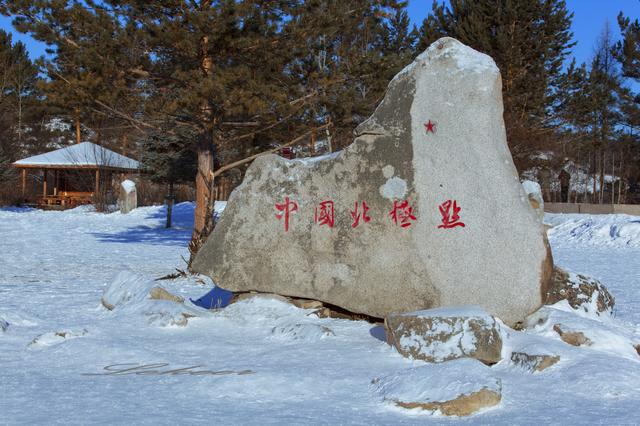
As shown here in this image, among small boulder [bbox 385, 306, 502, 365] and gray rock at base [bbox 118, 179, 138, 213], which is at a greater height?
gray rock at base [bbox 118, 179, 138, 213]

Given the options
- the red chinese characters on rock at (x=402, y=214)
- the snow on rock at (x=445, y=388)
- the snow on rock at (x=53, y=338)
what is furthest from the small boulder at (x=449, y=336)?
the snow on rock at (x=53, y=338)

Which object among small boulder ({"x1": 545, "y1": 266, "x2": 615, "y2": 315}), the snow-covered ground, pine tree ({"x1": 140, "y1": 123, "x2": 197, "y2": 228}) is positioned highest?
pine tree ({"x1": 140, "y1": 123, "x2": 197, "y2": 228})

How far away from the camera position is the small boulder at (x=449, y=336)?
197 inches

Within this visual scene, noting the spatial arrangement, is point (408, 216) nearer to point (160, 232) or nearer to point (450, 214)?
point (450, 214)

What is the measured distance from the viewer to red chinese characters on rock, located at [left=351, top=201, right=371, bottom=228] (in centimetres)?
645

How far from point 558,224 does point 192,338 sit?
15.9 metres

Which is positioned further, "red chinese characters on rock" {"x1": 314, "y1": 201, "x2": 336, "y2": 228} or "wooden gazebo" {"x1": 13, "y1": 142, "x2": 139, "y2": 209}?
"wooden gazebo" {"x1": 13, "y1": 142, "x2": 139, "y2": 209}

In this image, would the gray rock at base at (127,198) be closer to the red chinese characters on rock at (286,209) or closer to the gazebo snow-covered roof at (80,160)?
the gazebo snow-covered roof at (80,160)

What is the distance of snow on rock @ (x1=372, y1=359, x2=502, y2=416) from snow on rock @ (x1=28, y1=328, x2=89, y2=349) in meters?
2.90

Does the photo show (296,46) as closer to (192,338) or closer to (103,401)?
(192,338)

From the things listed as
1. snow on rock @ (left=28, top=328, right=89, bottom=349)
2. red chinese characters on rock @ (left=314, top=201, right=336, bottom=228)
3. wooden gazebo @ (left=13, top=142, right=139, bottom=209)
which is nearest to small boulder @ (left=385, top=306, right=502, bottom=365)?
red chinese characters on rock @ (left=314, top=201, right=336, bottom=228)

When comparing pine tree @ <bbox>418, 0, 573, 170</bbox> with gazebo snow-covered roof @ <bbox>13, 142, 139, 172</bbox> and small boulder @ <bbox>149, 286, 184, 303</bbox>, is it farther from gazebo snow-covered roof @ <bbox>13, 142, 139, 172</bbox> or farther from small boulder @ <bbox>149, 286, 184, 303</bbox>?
small boulder @ <bbox>149, 286, 184, 303</bbox>

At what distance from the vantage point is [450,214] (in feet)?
20.2

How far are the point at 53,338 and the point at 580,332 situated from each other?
4.56 meters
